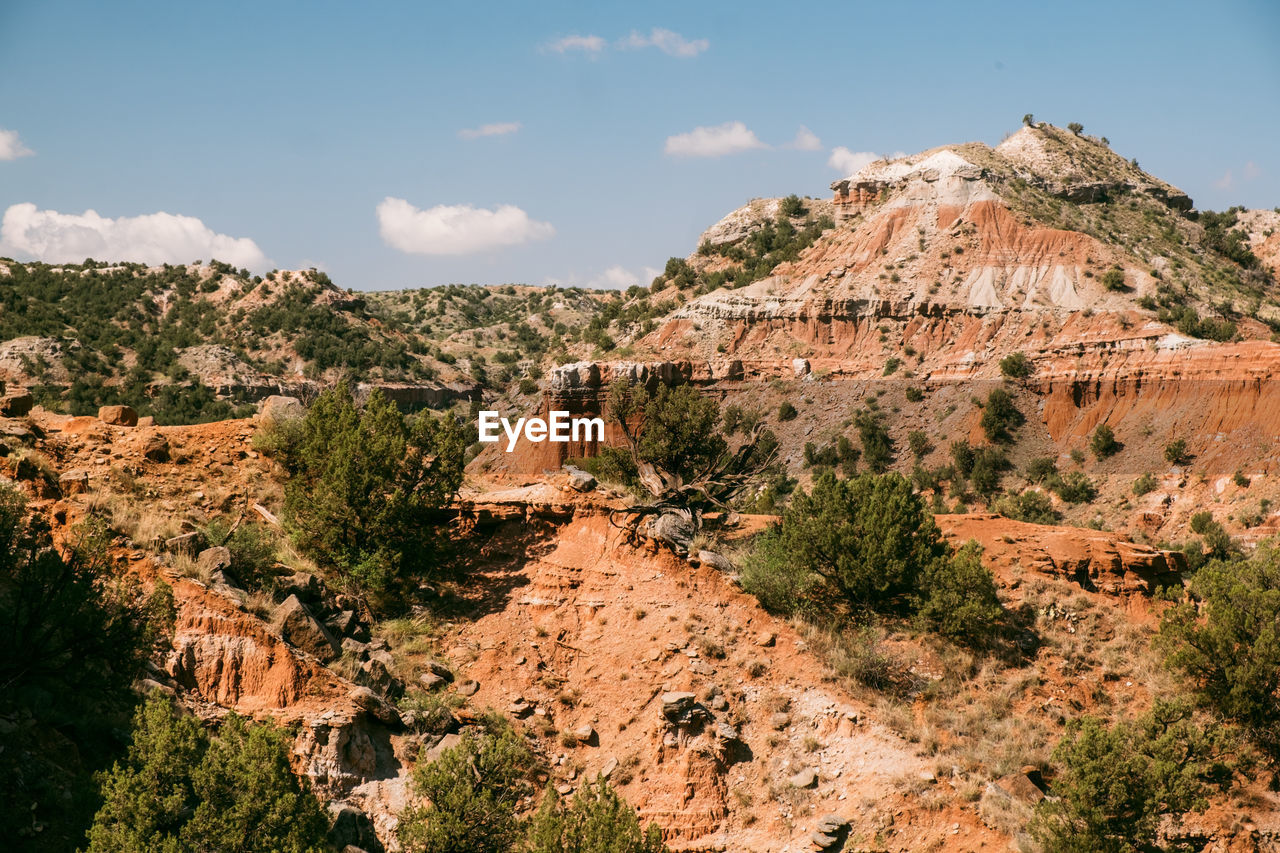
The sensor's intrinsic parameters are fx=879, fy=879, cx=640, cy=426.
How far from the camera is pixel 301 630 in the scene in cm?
1323

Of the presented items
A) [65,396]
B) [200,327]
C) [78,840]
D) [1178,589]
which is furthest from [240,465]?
[200,327]

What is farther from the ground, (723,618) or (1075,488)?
(723,618)

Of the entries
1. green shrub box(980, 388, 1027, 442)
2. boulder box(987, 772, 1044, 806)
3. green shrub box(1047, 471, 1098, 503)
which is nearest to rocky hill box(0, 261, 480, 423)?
green shrub box(980, 388, 1027, 442)

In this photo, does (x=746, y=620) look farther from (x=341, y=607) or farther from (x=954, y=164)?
(x=954, y=164)

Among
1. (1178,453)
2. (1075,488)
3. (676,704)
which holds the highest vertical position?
(1178,453)

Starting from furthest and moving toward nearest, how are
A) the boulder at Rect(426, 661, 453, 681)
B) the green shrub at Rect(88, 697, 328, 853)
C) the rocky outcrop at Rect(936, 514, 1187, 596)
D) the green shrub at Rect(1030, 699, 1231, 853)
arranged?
the rocky outcrop at Rect(936, 514, 1187, 596), the boulder at Rect(426, 661, 453, 681), the green shrub at Rect(1030, 699, 1231, 853), the green shrub at Rect(88, 697, 328, 853)

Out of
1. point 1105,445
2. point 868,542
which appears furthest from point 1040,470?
point 868,542

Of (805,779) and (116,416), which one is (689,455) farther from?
(116,416)

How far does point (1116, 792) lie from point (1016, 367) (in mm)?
43940

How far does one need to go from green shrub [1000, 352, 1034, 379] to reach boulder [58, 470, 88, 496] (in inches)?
1935

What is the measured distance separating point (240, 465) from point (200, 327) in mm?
58214

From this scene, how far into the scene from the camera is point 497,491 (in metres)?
20.9

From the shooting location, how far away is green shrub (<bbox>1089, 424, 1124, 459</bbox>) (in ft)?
153

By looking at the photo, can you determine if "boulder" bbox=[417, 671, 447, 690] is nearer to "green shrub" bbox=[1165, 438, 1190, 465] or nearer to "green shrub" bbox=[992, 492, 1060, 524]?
"green shrub" bbox=[992, 492, 1060, 524]
